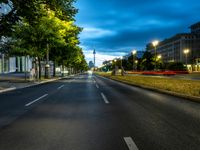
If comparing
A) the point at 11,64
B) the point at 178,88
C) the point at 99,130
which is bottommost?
the point at 99,130

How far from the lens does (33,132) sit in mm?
6824

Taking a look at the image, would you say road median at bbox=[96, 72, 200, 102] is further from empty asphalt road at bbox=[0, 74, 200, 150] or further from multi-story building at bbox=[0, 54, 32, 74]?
multi-story building at bbox=[0, 54, 32, 74]

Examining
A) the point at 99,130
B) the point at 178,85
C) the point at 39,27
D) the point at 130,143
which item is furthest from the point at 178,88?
the point at 39,27

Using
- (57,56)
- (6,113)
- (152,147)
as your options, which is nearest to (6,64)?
(57,56)

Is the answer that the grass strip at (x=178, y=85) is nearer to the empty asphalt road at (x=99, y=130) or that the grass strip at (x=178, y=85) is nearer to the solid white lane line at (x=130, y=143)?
the empty asphalt road at (x=99, y=130)

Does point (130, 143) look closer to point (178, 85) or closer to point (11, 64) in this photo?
point (178, 85)

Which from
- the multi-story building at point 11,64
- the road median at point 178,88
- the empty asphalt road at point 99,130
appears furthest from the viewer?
the multi-story building at point 11,64

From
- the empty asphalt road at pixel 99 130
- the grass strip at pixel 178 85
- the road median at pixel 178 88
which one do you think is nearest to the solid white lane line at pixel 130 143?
the empty asphalt road at pixel 99 130

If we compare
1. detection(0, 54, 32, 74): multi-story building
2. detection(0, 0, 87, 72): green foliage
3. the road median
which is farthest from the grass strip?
detection(0, 54, 32, 74): multi-story building

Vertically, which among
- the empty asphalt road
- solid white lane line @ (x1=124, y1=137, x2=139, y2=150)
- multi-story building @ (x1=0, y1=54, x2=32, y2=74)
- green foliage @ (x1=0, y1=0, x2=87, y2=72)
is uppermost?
green foliage @ (x1=0, y1=0, x2=87, y2=72)

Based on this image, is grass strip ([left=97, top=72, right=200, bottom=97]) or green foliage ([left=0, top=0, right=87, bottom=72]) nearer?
grass strip ([left=97, top=72, right=200, bottom=97])

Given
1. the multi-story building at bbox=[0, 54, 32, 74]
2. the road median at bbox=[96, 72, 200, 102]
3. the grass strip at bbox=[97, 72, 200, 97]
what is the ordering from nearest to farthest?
1. the road median at bbox=[96, 72, 200, 102]
2. the grass strip at bbox=[97, 72, 200, 97]
3. the multi-story building at bbox=[0, 54, 32, 74]

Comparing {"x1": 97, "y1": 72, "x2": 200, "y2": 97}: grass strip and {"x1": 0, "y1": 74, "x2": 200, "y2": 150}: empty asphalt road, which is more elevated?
{"x1": 97, "y1": 72, "x2": 200, "y2": 97}: grass strip

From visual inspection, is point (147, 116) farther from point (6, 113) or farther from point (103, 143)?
point (6, 113)
